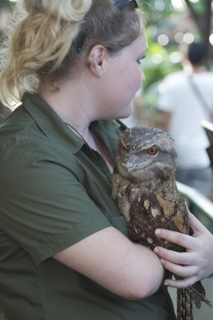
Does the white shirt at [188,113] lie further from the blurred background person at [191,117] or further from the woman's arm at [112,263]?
the woman's arm at [112,263]

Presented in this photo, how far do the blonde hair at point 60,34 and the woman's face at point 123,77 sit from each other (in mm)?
30

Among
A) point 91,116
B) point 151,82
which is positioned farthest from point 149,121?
point 91,116

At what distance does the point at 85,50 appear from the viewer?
1.36 meters

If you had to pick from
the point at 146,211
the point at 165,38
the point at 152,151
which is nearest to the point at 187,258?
the point at 146,211

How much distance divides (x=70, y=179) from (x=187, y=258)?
0.38 metres

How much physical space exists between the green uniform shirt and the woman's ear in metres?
0.18

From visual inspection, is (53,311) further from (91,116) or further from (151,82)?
(151,82)

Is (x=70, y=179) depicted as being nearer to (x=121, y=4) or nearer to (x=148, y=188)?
(x=148, y=188)

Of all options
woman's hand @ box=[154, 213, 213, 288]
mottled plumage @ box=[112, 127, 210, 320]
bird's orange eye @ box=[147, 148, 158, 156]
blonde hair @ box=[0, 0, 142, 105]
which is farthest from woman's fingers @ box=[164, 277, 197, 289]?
blonde hair @ box=[0, 0, 142, 105]

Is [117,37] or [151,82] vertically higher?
[117,37]

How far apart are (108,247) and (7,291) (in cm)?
36

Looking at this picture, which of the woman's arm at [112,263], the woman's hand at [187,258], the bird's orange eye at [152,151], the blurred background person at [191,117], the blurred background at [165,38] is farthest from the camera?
the blurred background at [165,38]

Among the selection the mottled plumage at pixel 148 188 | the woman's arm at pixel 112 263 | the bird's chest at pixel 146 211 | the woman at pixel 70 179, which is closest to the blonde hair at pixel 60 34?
the woman at pixel 70 179

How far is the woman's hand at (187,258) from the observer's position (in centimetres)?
125
